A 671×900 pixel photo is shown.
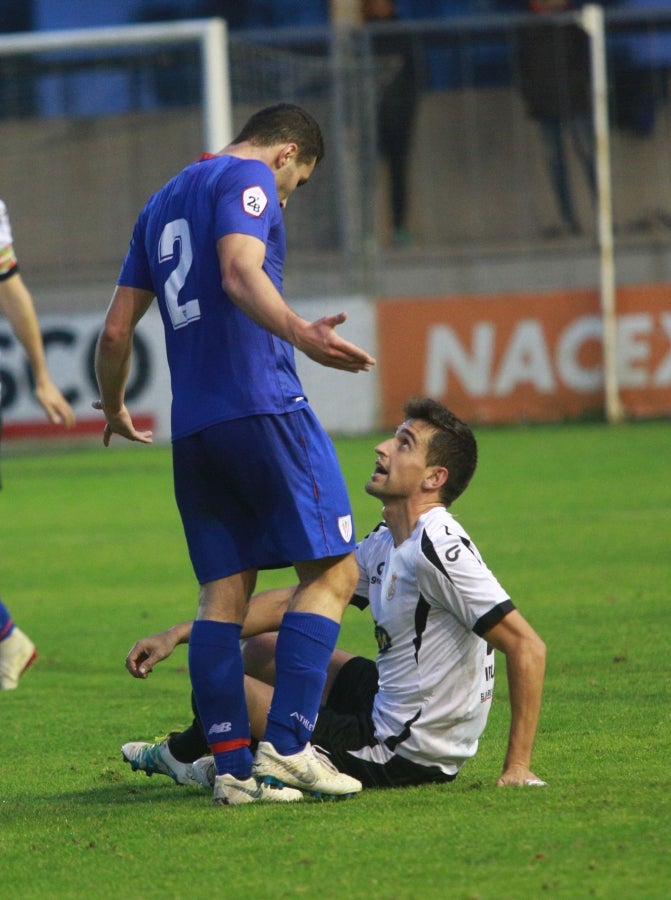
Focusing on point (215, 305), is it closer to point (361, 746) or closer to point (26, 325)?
point (361, 746)

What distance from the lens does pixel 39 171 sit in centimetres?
2117

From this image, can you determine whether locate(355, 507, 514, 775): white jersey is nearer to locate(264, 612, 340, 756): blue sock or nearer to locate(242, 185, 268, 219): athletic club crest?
locate(264, 612, 340, 756): blue sock

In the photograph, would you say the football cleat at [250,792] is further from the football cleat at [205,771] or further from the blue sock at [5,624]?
the blue sock at [5,624]

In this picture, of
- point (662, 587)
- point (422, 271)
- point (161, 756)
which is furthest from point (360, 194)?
point (161, 756)

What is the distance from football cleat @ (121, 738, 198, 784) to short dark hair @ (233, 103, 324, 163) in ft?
5.31

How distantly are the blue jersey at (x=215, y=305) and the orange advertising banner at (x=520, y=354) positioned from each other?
576 inches

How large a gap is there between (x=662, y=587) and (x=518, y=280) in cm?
1288

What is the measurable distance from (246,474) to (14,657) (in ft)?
7.92

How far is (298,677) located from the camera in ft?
12.9

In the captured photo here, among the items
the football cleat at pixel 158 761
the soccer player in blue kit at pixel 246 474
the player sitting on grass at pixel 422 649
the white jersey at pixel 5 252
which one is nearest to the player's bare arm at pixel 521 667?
the player sitting on grass at pixel 422 649

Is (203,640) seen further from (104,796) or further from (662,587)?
(662,587)

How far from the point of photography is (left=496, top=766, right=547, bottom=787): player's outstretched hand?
153 inches

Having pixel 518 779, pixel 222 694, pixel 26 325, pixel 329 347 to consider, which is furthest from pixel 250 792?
pixel 26 325

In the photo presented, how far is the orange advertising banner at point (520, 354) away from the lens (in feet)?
61.2
